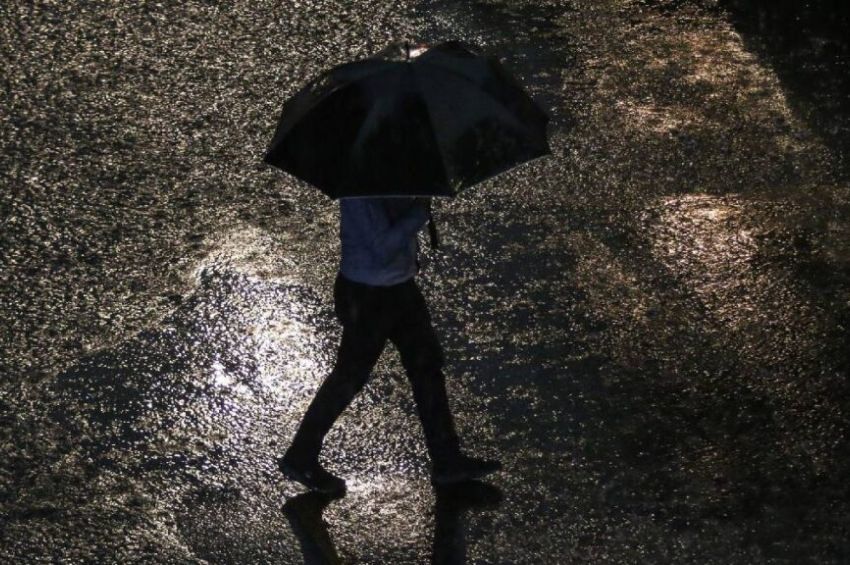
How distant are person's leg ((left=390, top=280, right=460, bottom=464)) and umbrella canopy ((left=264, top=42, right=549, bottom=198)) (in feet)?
2.29

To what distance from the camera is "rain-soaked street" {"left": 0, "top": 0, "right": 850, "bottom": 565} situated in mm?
6246

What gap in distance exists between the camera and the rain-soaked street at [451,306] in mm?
6246

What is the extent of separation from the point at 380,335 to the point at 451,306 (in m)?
1.55

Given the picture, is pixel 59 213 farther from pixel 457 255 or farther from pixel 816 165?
pixel 816 165

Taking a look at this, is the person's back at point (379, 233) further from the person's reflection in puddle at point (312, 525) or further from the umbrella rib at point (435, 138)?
the person's reflection in puddle at point (312, 525)

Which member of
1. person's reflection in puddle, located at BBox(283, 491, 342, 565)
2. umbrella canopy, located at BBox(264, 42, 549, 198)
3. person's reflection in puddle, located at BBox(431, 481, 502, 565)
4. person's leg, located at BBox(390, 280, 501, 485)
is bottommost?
person's reflection in puddle, located at BBox(431, 481, 502, 565)

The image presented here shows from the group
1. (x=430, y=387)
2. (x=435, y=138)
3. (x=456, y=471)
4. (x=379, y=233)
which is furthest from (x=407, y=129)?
(x=456, y=471)

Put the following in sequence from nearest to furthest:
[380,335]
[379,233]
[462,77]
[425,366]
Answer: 1. [462,77]
2. [379,233]
3. [380,335]
4. [425,366]

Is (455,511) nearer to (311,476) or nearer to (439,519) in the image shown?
(439,519)

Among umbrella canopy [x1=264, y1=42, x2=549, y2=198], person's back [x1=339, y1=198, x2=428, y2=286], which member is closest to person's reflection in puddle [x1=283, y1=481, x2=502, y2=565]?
person's back [x1=339, y1=198, x2=428, y2=286]

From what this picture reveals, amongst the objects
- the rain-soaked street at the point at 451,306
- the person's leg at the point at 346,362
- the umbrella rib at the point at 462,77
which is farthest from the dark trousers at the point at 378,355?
the umbrella rib at the point at 462,77

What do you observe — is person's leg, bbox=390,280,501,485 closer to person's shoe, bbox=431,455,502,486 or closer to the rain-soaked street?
person's shoe, bbox=431,455,502,486

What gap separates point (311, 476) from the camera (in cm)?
628

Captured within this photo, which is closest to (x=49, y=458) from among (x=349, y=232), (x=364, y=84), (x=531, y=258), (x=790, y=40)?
(x=349, y=232)
